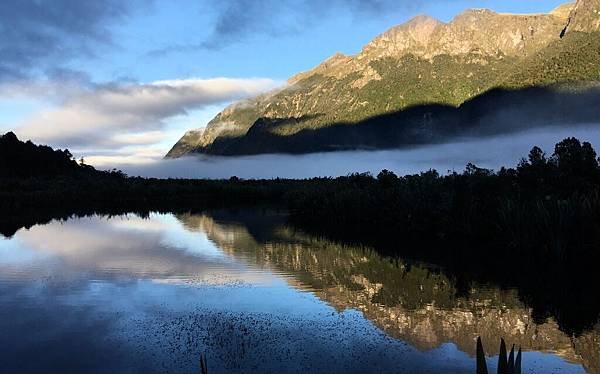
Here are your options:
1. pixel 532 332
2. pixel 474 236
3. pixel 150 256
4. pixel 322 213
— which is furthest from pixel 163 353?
pixel 322 213

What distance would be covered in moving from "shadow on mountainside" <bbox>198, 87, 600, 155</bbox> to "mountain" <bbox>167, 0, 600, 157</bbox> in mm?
320

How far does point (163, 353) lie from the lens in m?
11.4

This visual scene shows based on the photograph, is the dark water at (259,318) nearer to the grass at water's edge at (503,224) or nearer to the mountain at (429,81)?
the grass at water's edge at (503,224)

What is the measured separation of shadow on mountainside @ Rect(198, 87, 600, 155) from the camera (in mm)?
78500

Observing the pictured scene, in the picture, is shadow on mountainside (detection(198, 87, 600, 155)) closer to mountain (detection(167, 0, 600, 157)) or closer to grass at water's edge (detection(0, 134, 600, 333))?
mountain (detection(167, 0, 600, 157))

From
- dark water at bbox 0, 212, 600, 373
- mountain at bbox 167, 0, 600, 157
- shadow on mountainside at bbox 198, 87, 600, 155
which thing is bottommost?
dark water at bbox 0, 212, 600, 373

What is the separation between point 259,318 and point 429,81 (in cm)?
14264

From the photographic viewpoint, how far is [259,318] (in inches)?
571

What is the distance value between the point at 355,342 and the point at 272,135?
178405mm

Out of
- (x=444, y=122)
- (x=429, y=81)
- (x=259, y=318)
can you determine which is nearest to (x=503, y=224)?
(x=259, y=318)

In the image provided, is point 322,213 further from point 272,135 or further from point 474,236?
point 272,135

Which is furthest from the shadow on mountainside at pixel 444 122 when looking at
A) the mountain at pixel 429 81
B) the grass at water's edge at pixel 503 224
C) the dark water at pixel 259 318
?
the dark water at pixel 259 318

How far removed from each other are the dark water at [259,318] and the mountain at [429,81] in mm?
76729

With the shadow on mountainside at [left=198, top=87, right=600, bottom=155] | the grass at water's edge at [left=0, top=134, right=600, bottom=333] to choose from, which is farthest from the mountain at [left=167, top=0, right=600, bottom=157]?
the grass at water's edge at [left=0, top=134, right=600, bottom=333]
